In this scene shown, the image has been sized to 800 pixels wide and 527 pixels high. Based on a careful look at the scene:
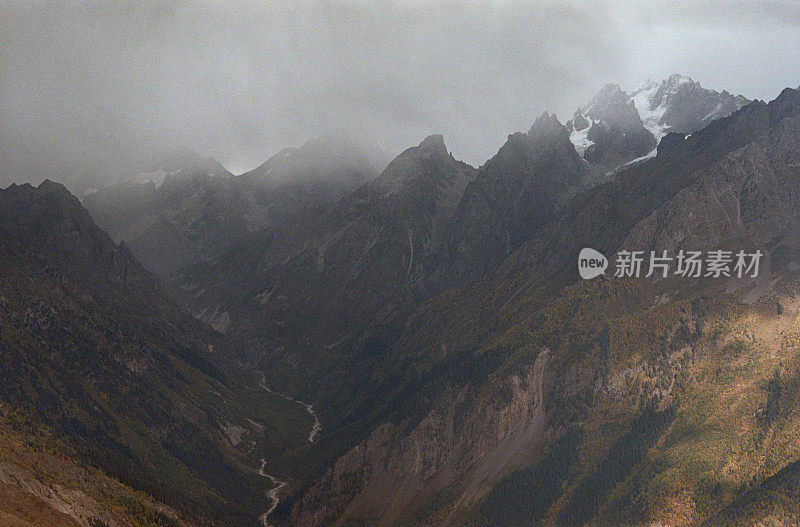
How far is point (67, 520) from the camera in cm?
19125

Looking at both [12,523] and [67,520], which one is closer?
[12,523]

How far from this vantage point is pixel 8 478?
7530 inches

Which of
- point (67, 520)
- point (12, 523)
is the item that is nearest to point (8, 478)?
point (67, 520)

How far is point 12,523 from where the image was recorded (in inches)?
6491

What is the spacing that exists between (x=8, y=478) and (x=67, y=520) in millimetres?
16018

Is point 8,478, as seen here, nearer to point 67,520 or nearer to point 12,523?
point 67,520

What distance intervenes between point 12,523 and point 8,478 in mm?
29345

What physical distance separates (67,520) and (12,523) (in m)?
27.4

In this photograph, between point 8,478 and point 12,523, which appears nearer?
point 12,523
